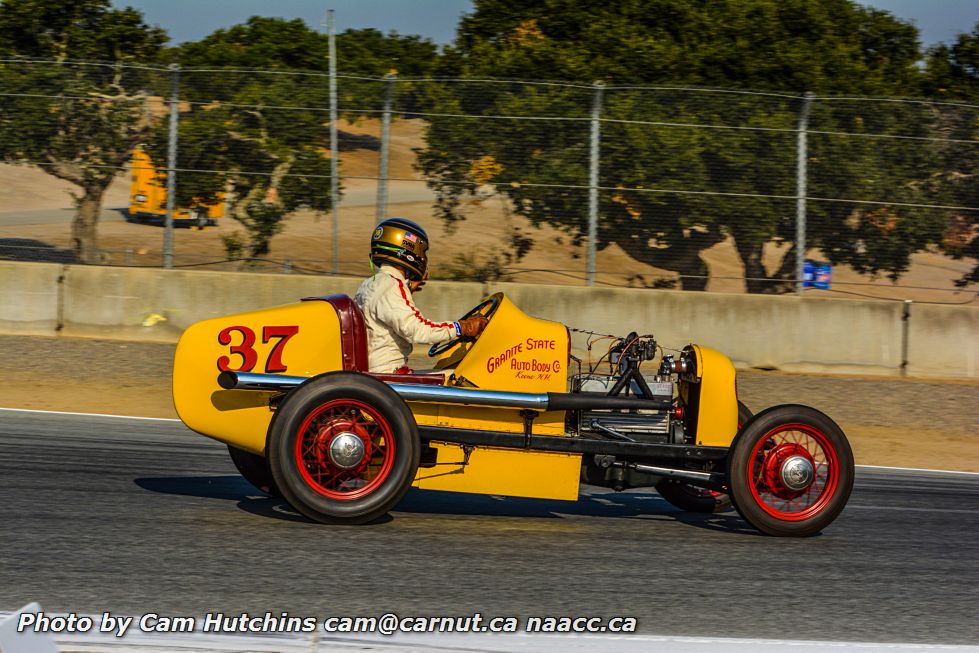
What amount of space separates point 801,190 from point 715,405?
6496 mm

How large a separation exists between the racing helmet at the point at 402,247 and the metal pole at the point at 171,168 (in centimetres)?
637

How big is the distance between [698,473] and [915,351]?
6990 mm

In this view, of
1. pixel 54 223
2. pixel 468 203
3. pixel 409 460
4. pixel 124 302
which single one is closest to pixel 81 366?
pixel 124 302

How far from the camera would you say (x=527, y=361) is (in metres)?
6.44

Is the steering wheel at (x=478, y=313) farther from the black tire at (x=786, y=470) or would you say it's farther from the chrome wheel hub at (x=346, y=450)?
the black tire at (x=786, y=470)

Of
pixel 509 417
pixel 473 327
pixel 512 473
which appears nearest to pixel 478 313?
pixel 473 327

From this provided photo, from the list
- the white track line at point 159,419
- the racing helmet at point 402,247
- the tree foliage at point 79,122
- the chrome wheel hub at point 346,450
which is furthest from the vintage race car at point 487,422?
the tree foliage at point 79,122

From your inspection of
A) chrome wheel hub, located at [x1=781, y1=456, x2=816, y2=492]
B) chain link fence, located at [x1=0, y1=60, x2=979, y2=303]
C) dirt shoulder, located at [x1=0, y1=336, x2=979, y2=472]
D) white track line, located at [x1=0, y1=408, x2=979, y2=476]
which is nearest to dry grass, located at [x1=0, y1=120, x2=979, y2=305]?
chain link fence, located at [x1=0, y1=60, x2=979, y2=303]

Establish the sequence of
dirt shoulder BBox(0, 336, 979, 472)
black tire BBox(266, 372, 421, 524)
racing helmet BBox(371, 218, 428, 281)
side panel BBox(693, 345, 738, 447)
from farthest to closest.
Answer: dirt shoulder BBox(0, 336, 979, 472) → racing helmet BBox(371, 218, 428, 281) → side panel BBox(693, 345, 738, 447) → black tire BBox(266, 372, 421, 524)

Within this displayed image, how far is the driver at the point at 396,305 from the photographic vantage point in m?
6.44

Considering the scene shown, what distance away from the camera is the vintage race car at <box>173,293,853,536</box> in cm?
596

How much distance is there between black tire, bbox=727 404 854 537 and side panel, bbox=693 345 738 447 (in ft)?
0.81

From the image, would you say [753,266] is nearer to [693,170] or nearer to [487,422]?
[693,170]

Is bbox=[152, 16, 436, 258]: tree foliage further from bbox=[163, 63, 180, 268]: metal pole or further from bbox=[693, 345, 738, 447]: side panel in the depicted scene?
bbox=[693, 345, 738, 447]: side panel
